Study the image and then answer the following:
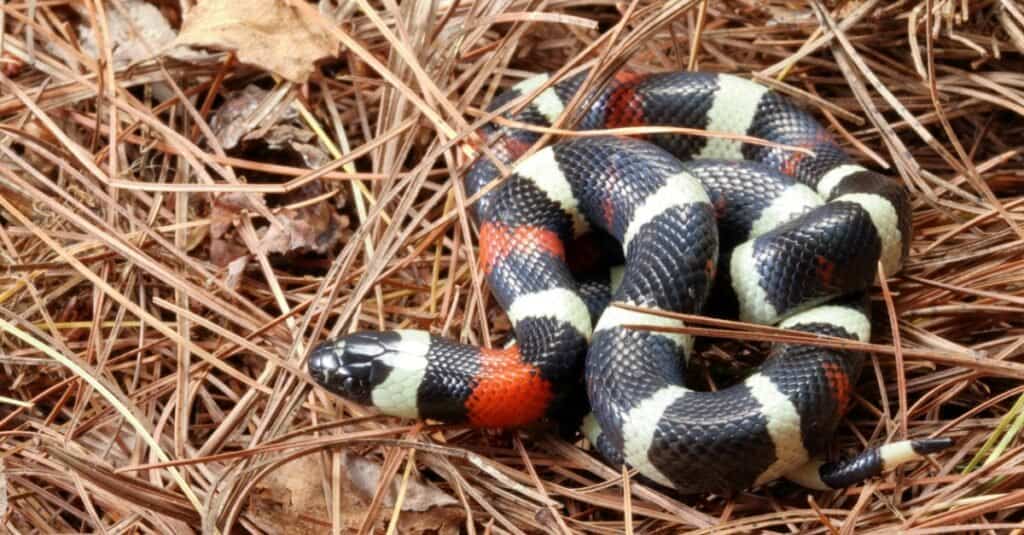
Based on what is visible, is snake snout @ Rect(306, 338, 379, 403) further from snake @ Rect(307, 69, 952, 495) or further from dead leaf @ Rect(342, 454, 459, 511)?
dead leaf @ Rect(342, 454, 459, 511)

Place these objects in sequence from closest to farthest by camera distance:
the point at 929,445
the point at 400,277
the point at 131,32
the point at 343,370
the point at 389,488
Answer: the point at 929,445
the point at 389,488
the point at 343,370
the point at 400,277
the point at 131,32

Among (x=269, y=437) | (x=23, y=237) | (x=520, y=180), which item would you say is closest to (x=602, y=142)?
(x=520, y=180)

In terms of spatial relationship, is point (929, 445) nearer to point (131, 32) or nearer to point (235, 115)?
point (235, 115)

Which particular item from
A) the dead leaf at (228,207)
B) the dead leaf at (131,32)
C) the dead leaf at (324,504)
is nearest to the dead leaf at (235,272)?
the dead leaf at (228,207)

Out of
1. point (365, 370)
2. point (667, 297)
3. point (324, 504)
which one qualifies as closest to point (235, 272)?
point (365, 370)

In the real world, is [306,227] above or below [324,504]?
above

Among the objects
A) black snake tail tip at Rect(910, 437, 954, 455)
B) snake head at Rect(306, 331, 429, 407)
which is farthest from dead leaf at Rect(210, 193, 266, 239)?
black snake tail tip at Rect(910, 437, 954, 455)
